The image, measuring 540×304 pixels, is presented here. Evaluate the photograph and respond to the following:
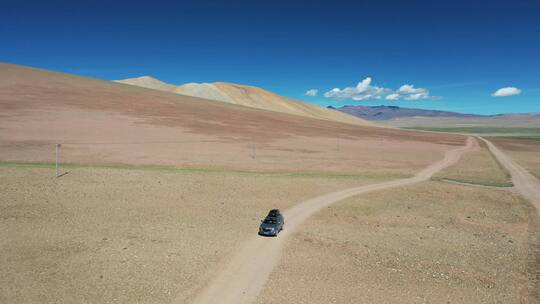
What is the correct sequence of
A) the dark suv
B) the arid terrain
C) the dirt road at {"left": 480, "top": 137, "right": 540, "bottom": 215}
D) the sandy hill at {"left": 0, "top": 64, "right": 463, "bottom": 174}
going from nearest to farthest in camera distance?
the arid terrain → the dark suv → the dirt road at {"left": 480, "top": 137, "right": 540, "bottom": 215} → the sandy hill at {"left": 0, "top": 64, "right": 463, "bottom": 174}

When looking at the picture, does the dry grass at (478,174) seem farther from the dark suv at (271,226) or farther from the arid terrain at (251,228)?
the dark suv at (271,226)

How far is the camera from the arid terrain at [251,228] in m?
17.2

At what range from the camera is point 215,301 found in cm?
1590

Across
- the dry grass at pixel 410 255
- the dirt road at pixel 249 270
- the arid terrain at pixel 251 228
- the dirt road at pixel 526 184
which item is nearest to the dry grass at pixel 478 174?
the arid terrain at pixel 251 228

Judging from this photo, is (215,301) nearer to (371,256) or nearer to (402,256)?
(371,256)

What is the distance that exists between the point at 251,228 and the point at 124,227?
30.1 feet

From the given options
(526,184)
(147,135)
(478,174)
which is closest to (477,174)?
(478,174)

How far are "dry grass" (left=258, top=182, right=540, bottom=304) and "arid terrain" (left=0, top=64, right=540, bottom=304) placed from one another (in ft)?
0.35

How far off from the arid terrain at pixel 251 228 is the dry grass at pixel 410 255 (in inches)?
4.2

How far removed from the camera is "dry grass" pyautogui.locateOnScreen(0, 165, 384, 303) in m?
17.0

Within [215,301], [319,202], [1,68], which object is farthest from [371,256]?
[1,68]

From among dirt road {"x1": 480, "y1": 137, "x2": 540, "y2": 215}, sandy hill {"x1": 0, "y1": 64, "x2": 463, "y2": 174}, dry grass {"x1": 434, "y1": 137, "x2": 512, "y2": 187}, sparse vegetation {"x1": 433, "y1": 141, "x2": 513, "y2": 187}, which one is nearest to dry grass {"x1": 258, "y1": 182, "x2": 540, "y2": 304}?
dirt road {"x1": 480, "y1": 137, "x2": 540, "y2": 215}

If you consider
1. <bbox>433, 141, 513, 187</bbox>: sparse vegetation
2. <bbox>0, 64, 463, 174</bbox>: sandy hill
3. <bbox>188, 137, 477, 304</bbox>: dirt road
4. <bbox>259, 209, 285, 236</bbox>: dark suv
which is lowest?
<bbox>188, 137, 477, 304</bbox>: dirt road

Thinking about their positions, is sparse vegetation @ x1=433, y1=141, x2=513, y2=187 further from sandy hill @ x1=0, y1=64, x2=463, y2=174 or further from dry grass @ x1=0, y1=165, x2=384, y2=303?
dry grass @ x1=0, y1=165, x2=384, y2=303
